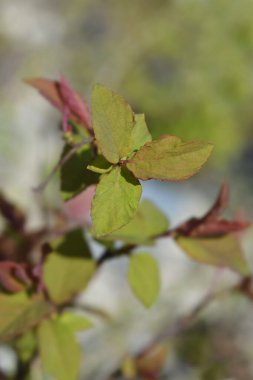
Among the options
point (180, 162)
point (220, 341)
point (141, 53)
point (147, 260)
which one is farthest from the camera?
point (141, 53)

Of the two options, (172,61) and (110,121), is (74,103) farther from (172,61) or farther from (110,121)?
(172,61)

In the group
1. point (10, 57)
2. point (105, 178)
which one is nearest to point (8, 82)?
point (10, 57)

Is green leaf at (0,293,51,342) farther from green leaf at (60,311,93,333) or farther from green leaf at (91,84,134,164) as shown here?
green leaf at (91,84,134,164)

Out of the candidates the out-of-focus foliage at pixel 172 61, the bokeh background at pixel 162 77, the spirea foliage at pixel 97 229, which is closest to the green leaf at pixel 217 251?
the spirea foliage at pixel 97 229

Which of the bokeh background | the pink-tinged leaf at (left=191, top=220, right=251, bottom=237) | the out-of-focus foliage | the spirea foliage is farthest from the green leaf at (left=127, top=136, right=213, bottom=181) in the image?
the out-of-focus foliage

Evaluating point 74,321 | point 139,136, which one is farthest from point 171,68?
point 139,136

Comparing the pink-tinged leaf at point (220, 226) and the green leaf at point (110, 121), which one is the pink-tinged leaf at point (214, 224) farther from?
the green leaf at point (110, 121)

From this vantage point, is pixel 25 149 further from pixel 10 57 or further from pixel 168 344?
pixel 168 344

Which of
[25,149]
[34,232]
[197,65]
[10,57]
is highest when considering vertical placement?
[34,232]
